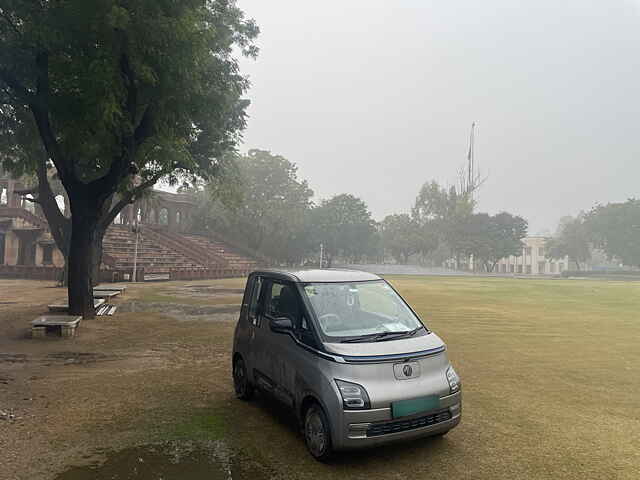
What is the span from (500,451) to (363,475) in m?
1.68

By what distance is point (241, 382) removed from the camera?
6199mm

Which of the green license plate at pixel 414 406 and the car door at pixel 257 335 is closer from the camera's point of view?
the green license plate at pixel 414 406

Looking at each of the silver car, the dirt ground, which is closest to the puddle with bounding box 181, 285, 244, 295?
the dirt ground

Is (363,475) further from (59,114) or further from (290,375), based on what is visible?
(59,114)

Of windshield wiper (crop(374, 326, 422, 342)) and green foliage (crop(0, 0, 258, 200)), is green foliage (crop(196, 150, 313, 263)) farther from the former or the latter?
windshield wiper (crop(374, 326, 422, 342))

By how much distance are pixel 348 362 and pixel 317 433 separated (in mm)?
826

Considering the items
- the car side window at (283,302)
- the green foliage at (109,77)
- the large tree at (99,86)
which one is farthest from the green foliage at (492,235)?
the car side window at (283,302)

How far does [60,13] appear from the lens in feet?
32.5

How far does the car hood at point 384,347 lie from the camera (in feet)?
14.2

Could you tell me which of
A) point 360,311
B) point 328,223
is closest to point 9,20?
point 360,311

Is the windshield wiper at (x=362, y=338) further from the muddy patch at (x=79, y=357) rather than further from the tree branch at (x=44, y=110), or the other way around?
the tree branch at (x=44, y=110)

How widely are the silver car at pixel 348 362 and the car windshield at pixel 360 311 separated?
12 millimetres

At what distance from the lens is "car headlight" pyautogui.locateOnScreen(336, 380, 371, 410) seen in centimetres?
405

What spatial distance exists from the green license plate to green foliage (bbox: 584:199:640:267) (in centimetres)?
8515
